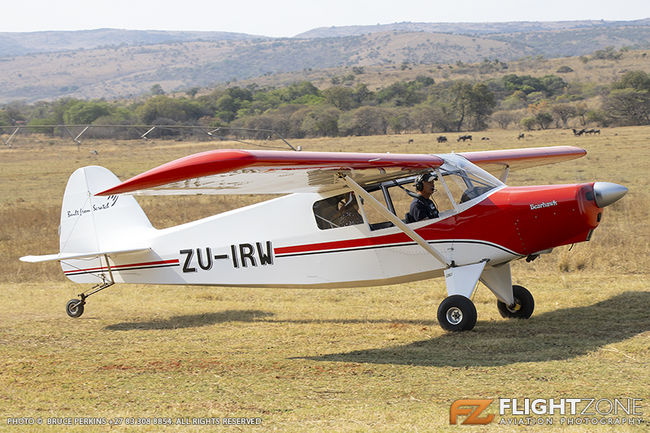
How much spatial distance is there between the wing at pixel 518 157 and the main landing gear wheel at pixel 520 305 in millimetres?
2243

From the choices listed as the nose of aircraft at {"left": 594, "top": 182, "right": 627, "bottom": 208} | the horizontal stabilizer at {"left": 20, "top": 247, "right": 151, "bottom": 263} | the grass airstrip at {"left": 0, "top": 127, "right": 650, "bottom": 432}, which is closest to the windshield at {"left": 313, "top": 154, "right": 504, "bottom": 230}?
the grass airstrip at {"left": 0, "top": 127, "right": 650, "bottom": 432}

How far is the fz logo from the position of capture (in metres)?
6.09

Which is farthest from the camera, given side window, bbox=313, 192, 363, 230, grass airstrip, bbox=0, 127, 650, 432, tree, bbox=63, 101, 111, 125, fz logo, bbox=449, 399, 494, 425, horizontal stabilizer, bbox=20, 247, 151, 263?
tree, bbox=63, 101, 111, 125

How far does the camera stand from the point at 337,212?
996 cm

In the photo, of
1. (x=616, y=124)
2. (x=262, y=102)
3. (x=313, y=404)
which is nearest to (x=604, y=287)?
(x=313, y=404)

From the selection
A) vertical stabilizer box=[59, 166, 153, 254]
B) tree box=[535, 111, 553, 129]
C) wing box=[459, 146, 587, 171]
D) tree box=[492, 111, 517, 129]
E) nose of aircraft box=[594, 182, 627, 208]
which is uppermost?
nose of aircraft box=[594, 182, 627, 208]

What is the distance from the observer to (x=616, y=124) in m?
65.8

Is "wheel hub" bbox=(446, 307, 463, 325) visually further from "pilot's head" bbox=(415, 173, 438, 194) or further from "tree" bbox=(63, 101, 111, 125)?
"tree" bbox=(63, 101, 111, 125)

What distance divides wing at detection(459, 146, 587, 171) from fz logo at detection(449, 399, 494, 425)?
18.5 ft

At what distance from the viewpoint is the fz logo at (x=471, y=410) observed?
20.0 ft

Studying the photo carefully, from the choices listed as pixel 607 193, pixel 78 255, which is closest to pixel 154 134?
pixel 78 255

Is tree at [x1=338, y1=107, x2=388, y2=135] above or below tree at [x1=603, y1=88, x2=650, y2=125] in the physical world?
below

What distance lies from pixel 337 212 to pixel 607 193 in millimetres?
3333

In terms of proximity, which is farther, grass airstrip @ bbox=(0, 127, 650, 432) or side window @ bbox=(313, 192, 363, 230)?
side window @ bbox=(313, 192, 363, 230)
